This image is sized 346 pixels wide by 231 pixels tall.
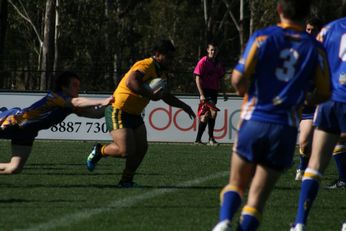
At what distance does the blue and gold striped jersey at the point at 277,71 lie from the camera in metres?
6.83

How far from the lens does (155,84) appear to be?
38.6 feet

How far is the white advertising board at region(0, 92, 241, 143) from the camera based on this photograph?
2275cm

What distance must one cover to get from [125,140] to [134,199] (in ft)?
4.23

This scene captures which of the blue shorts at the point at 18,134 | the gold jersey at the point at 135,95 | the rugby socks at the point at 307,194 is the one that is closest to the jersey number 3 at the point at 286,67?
the rugby socks at the point at 307,194

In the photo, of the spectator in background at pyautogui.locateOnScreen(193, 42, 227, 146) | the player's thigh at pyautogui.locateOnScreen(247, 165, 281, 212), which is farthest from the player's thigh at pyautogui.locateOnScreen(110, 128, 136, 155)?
the spectator in background at pyautogui.locateOnScreen(193, 42, 227, 146)

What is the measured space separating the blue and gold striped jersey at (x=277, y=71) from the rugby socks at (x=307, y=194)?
1573 millimetres

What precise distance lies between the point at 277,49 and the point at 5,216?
3.54 m

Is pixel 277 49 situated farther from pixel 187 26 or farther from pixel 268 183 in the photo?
pixel 187 26

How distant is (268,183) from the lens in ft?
22.8

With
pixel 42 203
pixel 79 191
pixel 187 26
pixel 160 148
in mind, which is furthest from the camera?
pixel 187 26

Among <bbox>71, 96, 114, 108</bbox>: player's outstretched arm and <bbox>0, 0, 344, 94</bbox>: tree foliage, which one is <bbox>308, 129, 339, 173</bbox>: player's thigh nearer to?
<bbox>71, 96, 114, 108</bbox>: player's outstretched arm

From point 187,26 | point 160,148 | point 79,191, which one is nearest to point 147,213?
point 79,191

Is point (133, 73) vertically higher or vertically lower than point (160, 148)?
higher

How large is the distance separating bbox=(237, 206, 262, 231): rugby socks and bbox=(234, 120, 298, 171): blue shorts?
317 mm
